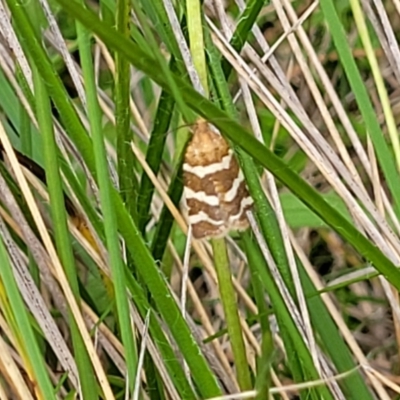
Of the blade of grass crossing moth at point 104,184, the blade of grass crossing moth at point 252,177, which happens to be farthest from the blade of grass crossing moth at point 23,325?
the blade of grass crossing moth at point 252,177

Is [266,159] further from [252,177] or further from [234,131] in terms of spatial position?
[252,177]

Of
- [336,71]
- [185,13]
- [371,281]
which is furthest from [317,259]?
[185,13]

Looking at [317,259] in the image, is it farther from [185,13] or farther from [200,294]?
[185,13]

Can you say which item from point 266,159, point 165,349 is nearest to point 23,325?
point 165,349

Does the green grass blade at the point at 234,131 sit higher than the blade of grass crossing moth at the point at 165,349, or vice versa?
the green grass blade at the point at 234,131

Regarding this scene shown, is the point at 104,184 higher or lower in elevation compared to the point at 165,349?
higher

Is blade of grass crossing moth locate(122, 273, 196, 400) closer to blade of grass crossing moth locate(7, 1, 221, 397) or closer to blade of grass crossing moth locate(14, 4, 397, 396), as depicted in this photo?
blade of grass crossing moth locate(7, 1, 221, 397)

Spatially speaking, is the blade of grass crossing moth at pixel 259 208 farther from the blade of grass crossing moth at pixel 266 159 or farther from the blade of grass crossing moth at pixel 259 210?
the blade of grass crossing moth at pixel 266 159

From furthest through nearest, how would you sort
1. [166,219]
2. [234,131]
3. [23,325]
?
[166,219] → [23,325] → [234,131]

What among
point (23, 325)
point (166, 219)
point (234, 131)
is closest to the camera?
point (234, 131)
